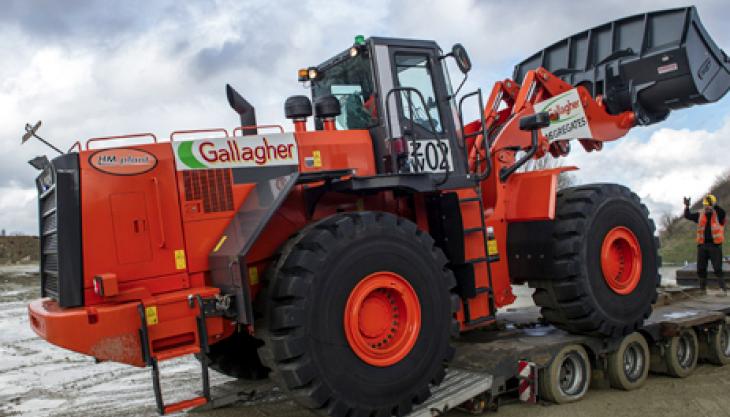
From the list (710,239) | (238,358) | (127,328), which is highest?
(127,328)

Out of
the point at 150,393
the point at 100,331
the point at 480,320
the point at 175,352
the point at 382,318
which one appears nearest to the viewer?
the point at 100,331

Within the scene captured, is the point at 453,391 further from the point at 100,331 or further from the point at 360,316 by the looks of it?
the point at 100,331

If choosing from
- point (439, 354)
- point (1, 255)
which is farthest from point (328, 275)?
point (1, 255)

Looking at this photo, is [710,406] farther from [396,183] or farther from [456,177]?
[396,183]

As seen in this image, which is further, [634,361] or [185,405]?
[634,361]

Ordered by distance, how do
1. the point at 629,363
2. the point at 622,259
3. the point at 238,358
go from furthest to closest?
1. the point at 629,363
2. the point at 622,259
3. the point at 238,358

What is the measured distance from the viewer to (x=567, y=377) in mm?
6070

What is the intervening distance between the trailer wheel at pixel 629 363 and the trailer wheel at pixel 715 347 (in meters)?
1.24

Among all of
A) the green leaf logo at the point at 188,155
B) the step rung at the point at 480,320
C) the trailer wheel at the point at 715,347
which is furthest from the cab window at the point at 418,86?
the trailer wheel at the point at 715,347

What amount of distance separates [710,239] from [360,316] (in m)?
8.39

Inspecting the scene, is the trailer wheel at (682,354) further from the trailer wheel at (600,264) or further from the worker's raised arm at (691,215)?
the worker's raised arm at (691,215)

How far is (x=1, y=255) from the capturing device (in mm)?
30203

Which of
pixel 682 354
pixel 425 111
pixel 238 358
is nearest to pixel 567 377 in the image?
pixel 682 354

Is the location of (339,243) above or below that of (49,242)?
below
